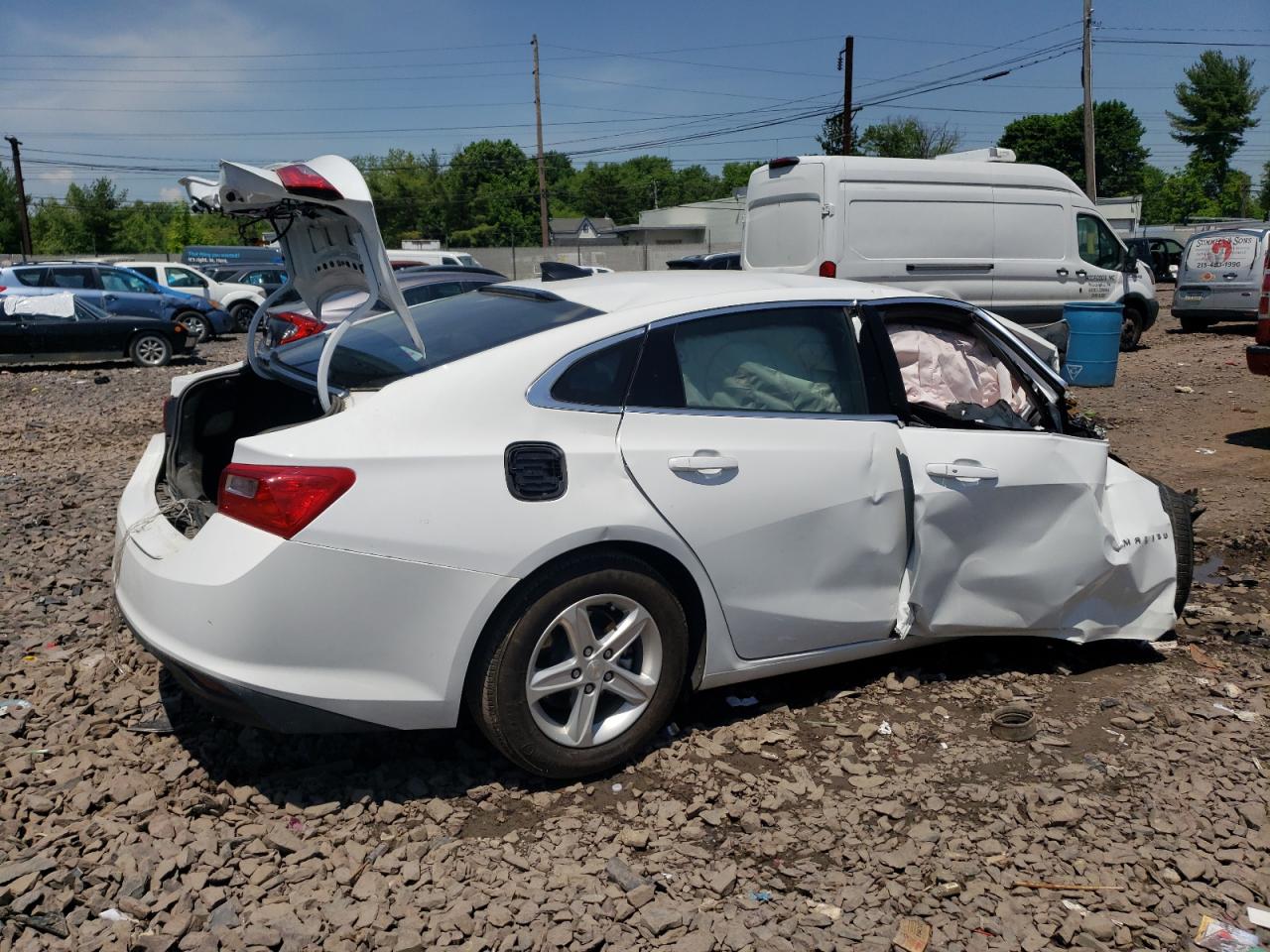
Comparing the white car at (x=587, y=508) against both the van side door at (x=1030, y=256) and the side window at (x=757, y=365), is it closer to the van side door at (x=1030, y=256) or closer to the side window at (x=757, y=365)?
the side window at (x=757, y=365)

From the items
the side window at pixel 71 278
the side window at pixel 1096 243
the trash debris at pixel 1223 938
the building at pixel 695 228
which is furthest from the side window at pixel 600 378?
the building at pixel 695 228

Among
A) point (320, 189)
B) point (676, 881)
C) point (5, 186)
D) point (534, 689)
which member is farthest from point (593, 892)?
point (5, 186)

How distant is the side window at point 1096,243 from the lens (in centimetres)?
1473

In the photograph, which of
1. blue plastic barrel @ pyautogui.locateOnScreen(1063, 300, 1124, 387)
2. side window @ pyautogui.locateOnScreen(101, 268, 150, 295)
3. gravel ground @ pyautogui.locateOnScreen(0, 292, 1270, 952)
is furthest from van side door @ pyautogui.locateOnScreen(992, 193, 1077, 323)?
side window @ pyautogui.locateOnScreen(101, 268, 150, 295)

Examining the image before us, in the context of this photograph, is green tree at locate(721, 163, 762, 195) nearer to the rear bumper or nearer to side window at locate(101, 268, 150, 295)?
side window at locate(101, 268, 150, 295)

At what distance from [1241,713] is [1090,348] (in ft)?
30.5

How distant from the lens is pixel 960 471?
3.86 m

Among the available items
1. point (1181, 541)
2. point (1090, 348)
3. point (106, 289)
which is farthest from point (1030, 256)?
point (106, 289)

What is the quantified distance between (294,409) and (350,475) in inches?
60.1

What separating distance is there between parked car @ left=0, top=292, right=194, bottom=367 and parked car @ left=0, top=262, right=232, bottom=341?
24 centimetres

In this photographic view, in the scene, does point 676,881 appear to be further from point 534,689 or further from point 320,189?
point 320,189

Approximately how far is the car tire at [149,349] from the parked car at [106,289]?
1.37 feet

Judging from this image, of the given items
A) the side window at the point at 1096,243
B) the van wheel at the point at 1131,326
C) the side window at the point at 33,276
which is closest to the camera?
the side window at the point at 1096,243

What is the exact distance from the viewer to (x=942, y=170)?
13.3 meters
